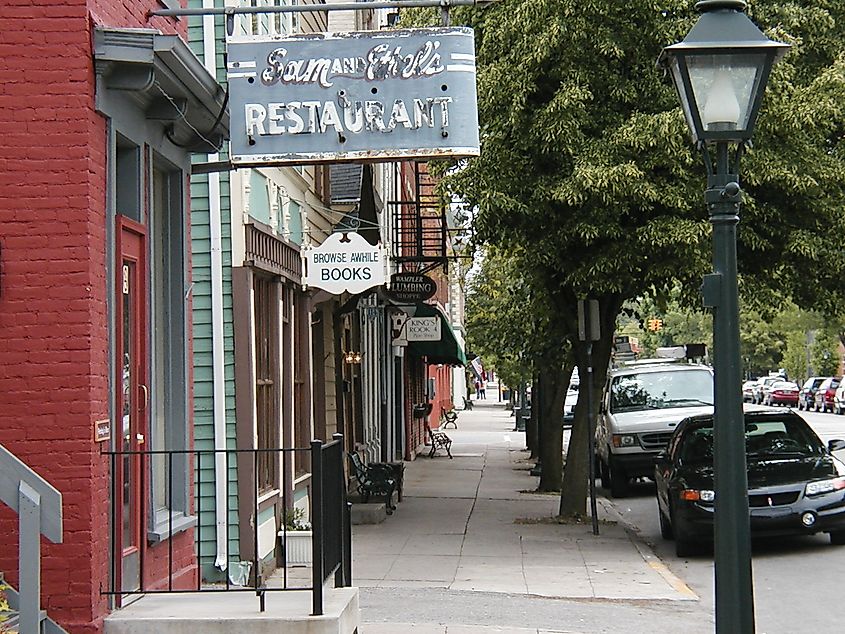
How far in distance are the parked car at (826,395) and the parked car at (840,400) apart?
100 centimetres

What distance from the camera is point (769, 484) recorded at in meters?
13.8

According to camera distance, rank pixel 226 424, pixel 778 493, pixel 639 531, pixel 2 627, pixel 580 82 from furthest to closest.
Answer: pixel 639 531, pixel 580 82, pixel 778 493, pixel 226 424, pixel 2 627

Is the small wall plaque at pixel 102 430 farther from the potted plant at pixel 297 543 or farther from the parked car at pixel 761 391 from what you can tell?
the parked car at pixel 761 391

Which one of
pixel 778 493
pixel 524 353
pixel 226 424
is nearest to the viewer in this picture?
pixel 226 424

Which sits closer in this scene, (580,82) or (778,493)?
(778,493)

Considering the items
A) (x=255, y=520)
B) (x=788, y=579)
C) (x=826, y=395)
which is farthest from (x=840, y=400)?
(x=255, y=520)

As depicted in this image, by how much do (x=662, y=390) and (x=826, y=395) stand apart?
38.1m

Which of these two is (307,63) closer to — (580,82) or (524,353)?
(580,82)

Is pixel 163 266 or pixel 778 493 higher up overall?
pixel 163 266

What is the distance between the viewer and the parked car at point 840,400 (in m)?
54.3

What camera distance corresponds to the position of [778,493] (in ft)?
44.7

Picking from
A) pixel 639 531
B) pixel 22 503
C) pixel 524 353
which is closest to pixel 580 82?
pixel 639 531

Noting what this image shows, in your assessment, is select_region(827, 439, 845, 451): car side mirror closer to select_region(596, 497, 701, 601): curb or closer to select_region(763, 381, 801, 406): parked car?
select_region(596, 497, 701, 601): curb

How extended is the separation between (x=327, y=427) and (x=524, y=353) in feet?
17.0
